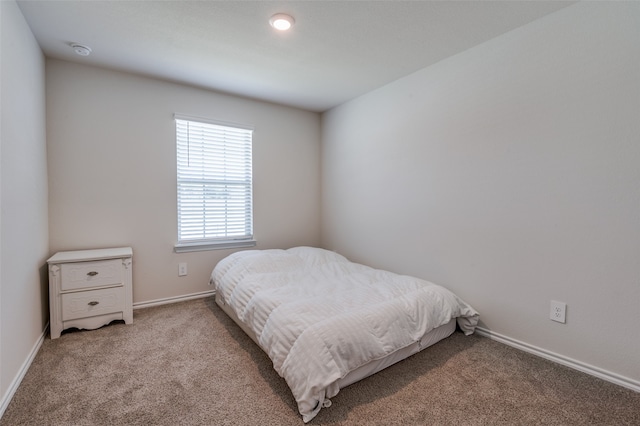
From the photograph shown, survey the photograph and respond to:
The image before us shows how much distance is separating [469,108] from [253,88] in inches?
84.5

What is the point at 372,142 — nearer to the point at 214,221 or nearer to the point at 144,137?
the point at 214,221

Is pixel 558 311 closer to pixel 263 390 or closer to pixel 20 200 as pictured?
pixel 263 390

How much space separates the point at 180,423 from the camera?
1.46 meters

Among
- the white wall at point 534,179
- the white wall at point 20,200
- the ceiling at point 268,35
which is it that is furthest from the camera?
the ceiling at point 268,35

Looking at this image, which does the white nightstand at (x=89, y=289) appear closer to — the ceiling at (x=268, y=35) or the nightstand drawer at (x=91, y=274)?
the nightstand drawer at (x=91, y=274)

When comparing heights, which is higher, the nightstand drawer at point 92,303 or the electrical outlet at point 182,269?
the electrical outlet at point 182,269

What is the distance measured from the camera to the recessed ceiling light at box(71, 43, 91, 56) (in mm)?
2338

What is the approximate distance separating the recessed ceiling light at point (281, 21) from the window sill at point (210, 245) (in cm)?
226

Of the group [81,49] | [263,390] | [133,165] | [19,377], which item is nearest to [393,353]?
[263,390]

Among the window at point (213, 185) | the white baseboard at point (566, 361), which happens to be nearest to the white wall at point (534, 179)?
the white baseboard at point (566, 361)

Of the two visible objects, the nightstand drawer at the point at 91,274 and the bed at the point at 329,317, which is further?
the nightstand drawer at the point at 91,274

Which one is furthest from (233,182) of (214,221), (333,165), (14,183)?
(14,183)

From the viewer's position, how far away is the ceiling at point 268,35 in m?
1.88

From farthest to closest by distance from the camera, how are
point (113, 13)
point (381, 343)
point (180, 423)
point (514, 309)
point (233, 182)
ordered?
point (233, 182), point (514, 309), point (113, 13), point (381, 343), point (180, 423)
